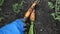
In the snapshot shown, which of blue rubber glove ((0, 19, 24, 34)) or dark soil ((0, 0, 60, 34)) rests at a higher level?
dark soil ((0, 0, 60, 34))

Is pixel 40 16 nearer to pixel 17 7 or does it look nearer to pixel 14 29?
pixel 17 7

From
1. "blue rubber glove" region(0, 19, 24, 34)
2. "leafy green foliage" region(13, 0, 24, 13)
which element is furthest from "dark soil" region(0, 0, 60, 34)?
"blue rubber glove" region(0, 19, 24, 34)

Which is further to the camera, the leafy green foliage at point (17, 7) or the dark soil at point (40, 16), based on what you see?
the leafy green foliage at point (17, 7)

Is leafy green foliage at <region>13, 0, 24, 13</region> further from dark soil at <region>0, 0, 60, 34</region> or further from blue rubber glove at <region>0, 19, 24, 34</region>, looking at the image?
blue rubber glove at <region>0, 19, 24, 34</region>

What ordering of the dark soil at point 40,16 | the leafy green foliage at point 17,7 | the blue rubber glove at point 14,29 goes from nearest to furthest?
the blue rubber glove at point 14,29
the dark soil at point 40,16
the leafy green foliage at point 17,7

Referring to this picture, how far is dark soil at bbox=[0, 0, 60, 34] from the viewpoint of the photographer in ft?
7.16

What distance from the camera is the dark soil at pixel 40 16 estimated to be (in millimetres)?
2182

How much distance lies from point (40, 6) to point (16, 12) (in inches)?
12.9

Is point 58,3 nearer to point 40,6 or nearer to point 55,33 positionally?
point 40,6

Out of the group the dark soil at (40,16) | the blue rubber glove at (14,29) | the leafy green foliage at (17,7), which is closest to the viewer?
the blue rubber glove at (14,29)

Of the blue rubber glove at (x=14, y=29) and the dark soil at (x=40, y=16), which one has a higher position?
the dark soil at (x=40, y=16)

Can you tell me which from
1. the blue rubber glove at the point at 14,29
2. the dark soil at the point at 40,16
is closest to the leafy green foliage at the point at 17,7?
the dark soil at the point at 40,16

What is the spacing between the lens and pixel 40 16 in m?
2.27

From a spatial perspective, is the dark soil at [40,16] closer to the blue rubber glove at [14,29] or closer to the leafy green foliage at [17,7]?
the leafy green foliage at [17,7]
